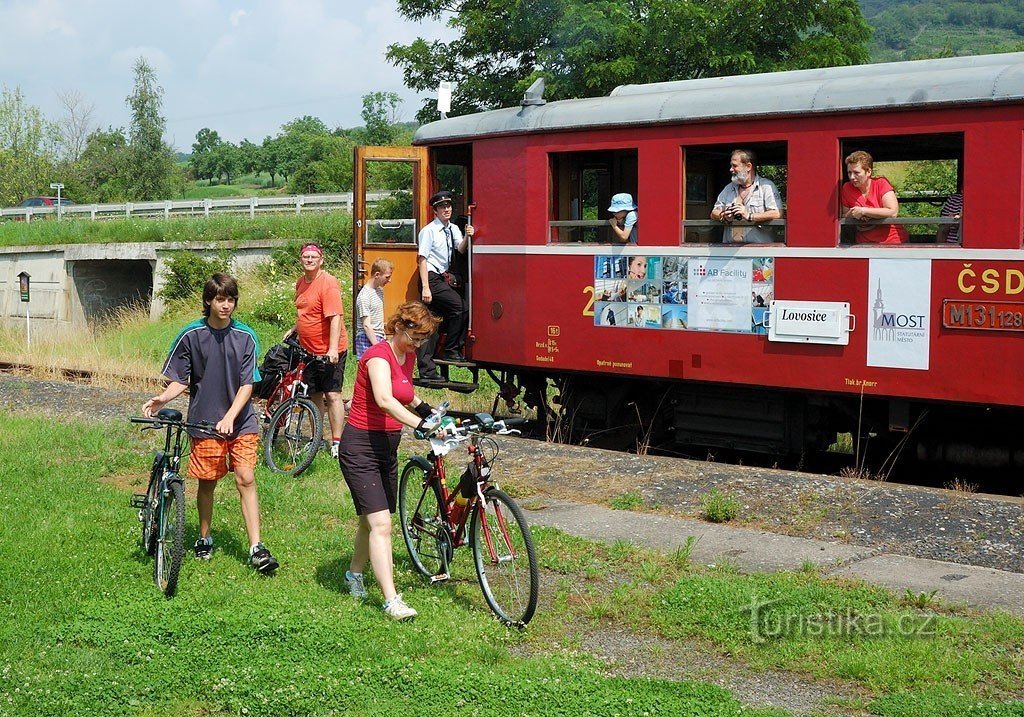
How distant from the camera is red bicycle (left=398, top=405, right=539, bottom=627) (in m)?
6.58

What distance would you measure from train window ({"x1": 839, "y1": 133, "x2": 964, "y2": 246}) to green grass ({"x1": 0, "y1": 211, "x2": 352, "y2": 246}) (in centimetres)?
2248

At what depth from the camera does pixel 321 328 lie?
10.8 m

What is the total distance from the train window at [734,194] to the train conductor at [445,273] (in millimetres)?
2666

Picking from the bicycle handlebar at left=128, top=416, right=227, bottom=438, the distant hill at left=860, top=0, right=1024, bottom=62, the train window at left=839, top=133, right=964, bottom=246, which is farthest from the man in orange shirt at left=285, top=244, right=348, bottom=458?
A: the distant hill at left=860, top=0, right=1024, bottom=62

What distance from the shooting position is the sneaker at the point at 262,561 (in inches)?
297

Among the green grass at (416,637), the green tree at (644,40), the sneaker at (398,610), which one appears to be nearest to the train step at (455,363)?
the green grass at (416,637)

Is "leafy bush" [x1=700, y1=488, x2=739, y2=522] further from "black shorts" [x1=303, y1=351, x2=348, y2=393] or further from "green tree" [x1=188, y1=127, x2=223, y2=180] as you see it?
"green tree" [x1=188, y1=127, x2=223, y2=180]

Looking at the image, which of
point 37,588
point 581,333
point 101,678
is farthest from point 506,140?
point 101,678

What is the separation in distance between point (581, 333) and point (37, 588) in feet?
20.4

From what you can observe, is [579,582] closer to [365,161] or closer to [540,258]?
[540,258]

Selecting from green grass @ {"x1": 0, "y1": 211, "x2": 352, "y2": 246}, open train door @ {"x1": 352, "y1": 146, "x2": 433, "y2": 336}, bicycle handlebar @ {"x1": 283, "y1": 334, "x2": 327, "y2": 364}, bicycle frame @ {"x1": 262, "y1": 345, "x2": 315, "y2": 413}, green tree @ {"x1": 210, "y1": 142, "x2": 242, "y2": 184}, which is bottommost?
bicycle frame @ {"x1": 262, "y1": 345, "x2": 315, "y2": 413}

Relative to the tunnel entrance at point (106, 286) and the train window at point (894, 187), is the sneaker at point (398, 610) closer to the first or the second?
the train window at point (894, 187)

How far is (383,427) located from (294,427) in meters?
4.04

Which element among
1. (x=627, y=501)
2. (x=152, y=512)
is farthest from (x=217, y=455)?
(x=627, y=501)
